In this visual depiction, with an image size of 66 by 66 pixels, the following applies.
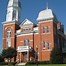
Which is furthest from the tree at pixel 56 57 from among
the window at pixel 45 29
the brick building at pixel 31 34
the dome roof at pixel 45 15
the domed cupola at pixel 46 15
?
the dome roof at pixel 45 15

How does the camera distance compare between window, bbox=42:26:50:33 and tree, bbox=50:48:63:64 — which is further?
window, bbox=42:26:50:33

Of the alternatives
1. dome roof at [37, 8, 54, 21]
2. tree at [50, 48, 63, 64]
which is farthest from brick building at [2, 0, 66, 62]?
tree at [50, 48, 63, 64]

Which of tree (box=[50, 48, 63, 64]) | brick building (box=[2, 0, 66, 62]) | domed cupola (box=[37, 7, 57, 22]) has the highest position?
domed cupola (box=[37, 7, 57, 22])

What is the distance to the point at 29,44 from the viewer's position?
6091 centimetres

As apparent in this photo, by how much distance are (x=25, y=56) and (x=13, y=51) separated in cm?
663

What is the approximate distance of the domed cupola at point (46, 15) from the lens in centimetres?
5786

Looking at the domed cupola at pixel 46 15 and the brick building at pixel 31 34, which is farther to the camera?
the domed cupola at pixel 46 15

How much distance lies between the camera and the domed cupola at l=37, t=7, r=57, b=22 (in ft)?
190

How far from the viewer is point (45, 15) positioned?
59250mm

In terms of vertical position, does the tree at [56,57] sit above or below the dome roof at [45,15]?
below

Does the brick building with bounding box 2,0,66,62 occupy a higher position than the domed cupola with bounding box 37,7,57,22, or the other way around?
the domed cupola with bounding box 37,7,57,22

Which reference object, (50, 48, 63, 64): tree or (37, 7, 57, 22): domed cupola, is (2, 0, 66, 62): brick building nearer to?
(37, 7, 57, 22): domed cupola

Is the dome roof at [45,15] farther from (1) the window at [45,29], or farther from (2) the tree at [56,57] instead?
(2) the tree at [56,57]

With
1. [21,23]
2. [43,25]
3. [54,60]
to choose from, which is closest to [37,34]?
[43,25]
